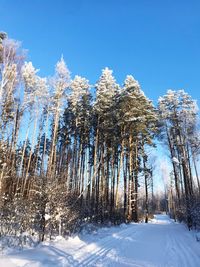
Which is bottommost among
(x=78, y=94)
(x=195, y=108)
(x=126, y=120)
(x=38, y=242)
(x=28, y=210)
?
(x=38, y=242)

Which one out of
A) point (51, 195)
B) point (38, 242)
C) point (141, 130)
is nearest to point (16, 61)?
point (51, 195)

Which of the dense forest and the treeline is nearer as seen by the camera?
→ the dense forest

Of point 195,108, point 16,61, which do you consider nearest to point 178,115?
point 195,108

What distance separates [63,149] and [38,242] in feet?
63.4

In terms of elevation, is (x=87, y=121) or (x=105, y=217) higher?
(x=87, y=121)

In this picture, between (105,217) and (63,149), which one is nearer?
(105,217)

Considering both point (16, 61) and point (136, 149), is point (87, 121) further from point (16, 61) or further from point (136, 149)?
point (16, 61)

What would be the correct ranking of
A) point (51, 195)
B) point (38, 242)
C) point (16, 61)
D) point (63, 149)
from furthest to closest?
point (63, 149), point (16, 61), point (51, 195), point (38, 242)

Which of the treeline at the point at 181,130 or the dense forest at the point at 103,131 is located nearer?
the dense forest at the point at 103,131

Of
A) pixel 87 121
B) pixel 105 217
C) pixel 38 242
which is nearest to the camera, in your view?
pixel 38 242

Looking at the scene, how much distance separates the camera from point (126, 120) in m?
22.2

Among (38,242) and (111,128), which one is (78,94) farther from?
(38,242)

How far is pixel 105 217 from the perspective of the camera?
21703mm

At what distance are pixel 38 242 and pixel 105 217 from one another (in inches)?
515
